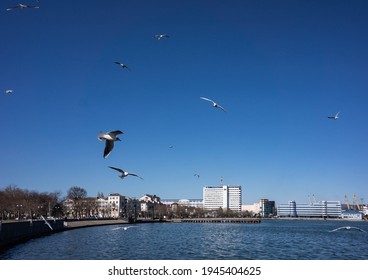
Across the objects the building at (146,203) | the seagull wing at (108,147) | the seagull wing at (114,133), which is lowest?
the building at (146,203)

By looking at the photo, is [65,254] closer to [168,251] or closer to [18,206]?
[168,251]

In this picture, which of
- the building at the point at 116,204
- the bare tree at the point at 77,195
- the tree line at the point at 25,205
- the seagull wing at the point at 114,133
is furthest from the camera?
the building at the point at 116,204

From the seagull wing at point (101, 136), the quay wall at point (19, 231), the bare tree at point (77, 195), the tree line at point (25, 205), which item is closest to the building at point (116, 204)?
the bare tree at point (77, 195)

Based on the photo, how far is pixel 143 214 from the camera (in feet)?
476

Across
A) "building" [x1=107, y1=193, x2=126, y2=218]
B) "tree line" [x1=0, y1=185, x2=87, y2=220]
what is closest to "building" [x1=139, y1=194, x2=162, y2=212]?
"building" [x1=107, y1=193, x2=126, y2=218]

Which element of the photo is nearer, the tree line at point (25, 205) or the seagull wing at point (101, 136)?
the seagull wing at point (101, 136)

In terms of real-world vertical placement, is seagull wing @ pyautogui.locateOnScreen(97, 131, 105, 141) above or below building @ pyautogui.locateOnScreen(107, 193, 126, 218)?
above

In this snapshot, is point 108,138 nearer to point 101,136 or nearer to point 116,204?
point 101,136

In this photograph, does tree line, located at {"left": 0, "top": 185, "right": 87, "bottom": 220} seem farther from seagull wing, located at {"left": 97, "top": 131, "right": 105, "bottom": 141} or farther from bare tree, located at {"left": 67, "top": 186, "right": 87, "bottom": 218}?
seagull wing, located at {"left": 97, "top": 131, "right": 105, "bottom": 141}

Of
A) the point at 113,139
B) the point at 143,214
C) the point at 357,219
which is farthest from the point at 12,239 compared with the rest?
the point at 357,219

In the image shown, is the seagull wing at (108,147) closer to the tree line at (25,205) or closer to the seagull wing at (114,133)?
the seagull wing at (114,133)

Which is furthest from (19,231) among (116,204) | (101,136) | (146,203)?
(146,203)

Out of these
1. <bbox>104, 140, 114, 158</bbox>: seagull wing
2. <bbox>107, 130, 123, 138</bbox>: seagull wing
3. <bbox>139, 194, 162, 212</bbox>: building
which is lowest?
<bbox>139, 194, 162, 212</bbox>: building
